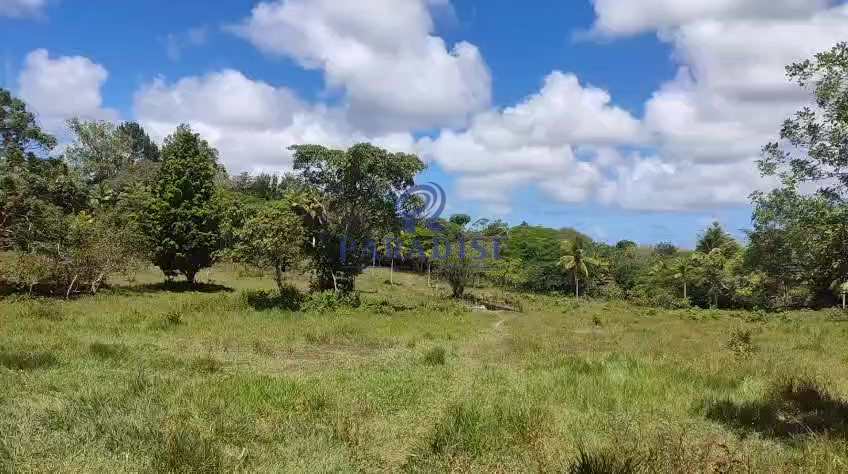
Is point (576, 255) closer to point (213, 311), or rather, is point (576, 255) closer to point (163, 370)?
point (213, 311)

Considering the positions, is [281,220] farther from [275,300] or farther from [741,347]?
[741,347]

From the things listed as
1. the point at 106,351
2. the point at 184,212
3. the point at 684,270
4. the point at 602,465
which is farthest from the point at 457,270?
the point at 684,270

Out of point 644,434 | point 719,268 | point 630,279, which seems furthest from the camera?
point 630,279

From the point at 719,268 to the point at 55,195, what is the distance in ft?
205

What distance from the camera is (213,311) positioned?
23.4 metres

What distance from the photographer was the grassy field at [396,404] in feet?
20.8

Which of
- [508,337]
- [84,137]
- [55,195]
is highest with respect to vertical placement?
[84,137]

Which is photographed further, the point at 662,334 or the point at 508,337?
the point at 662,334

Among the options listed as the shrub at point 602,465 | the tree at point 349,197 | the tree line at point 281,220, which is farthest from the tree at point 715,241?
the shrub at point 602,465

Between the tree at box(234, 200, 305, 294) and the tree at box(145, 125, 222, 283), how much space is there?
9083 mm

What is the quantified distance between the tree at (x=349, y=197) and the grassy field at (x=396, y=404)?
11562 millimetres

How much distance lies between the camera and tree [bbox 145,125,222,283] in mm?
34969

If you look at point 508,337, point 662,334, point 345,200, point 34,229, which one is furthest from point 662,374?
point 34,229

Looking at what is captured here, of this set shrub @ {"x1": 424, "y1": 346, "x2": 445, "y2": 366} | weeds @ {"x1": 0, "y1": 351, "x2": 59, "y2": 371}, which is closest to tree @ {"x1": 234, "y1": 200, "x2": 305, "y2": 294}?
shrub @ {"x1": 424, "y1": 346, "x2": 445, "y2": 366}
